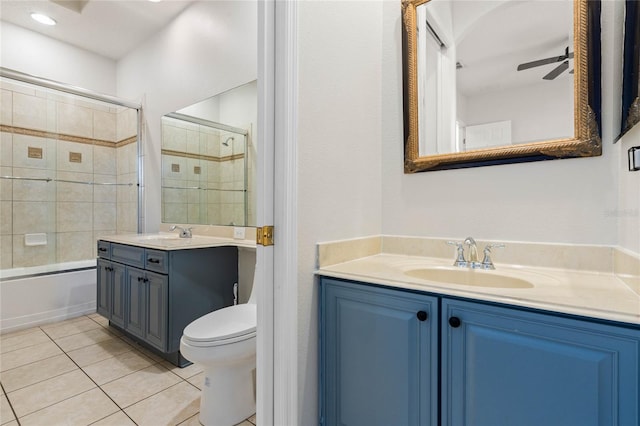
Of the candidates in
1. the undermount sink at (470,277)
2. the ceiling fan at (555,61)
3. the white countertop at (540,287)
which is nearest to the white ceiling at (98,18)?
the ceiling fan at (555,61)

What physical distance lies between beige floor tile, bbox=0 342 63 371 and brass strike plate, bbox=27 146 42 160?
187 centimetres

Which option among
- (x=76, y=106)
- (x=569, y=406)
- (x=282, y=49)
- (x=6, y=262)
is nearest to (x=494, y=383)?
(x=569, y=406)

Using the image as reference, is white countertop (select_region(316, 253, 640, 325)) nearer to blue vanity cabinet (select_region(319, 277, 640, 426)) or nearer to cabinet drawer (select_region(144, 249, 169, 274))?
blue vanity cabinet (select_region(319, 277, 640, 426))

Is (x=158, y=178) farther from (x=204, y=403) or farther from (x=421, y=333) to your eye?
(x=421, y=333)

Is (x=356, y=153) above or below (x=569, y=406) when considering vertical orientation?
above

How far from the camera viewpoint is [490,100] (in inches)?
54.9

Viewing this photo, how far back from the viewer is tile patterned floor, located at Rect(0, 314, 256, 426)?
1.53 m

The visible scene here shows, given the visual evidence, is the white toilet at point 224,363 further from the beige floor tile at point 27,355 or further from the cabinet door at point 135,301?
the beige floor tile at point 27,355

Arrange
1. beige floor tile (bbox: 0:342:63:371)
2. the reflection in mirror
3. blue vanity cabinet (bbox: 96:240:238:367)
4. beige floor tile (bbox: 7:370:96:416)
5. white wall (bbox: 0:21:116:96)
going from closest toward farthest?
the reflection in mirror
beige floor tile (bbox: 7:370:96:416)
blue vanity cabinet (bbox: 96:240:238:367)
beige floor tile (bbox: 0:342:63:371)
white wall (bbox: 0:21:116:96)

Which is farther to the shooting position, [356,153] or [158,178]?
[158,178]

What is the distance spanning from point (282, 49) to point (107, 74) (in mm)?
3540

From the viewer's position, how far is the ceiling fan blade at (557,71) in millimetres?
1220

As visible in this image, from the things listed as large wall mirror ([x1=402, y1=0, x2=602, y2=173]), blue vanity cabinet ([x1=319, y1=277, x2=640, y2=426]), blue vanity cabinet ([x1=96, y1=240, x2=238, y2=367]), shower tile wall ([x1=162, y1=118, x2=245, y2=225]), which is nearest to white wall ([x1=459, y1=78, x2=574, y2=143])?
large wall mirror ([x1=402, y1=0, x2=602, y2=173])

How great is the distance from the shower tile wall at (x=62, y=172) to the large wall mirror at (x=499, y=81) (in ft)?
9.74
